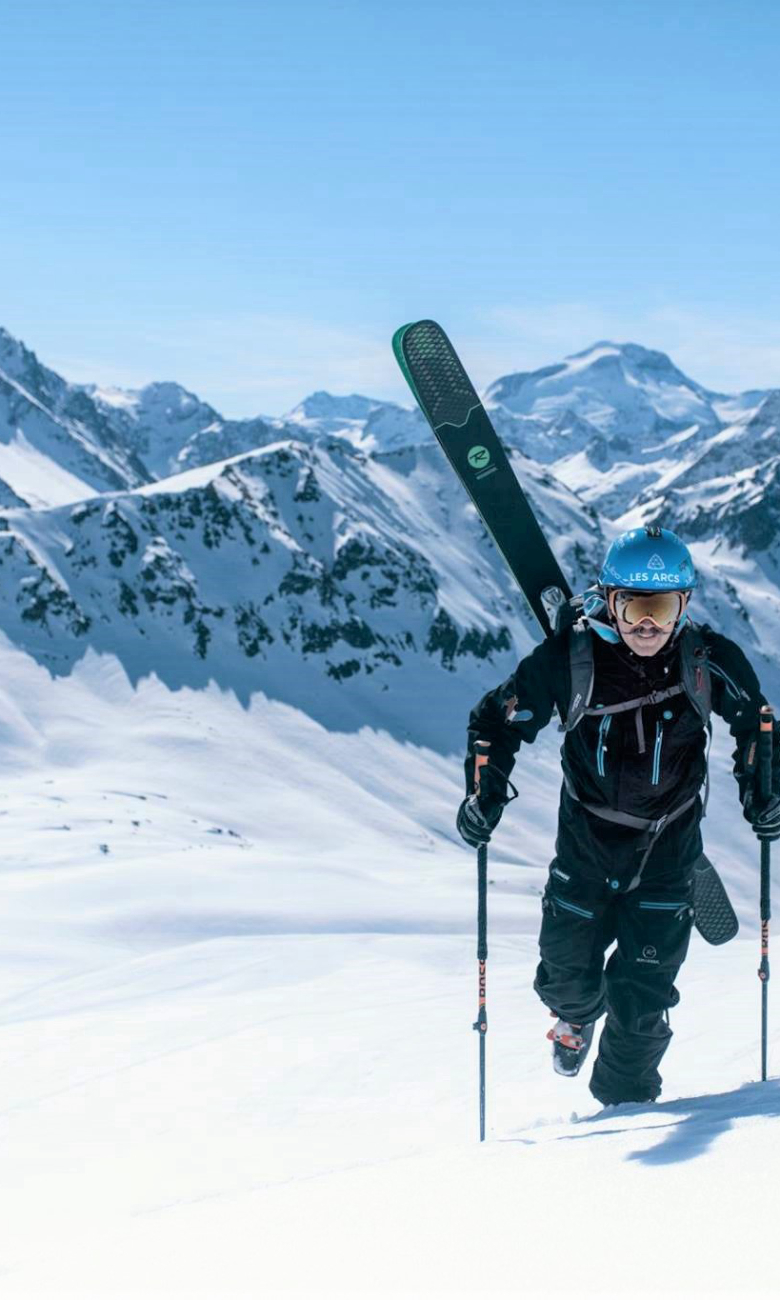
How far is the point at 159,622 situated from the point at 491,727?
138 meters

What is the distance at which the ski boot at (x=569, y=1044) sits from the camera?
6484 millimetres

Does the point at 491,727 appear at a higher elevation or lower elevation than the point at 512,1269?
higher

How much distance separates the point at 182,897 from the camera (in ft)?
105

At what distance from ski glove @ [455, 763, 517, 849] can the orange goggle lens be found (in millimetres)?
1118

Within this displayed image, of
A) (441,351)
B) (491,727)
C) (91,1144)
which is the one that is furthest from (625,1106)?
(441,351)

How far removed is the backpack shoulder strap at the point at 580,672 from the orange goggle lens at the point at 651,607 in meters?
0.26

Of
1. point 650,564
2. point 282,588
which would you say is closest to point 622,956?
point 650,564

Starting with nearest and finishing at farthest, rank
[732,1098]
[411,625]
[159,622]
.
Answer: [732,1098], [159,622], [411,625]

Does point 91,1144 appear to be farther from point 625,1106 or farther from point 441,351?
point 441,351

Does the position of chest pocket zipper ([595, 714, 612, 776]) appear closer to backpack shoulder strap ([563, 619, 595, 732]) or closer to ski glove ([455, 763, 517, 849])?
backpack shoulder strap ([563, 619, 595, 732])

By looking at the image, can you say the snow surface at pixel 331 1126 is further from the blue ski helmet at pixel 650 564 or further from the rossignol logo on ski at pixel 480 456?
the rossignol logo on ski at pixel 480 456

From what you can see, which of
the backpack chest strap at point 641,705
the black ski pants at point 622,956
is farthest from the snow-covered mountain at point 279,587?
the backpack chest strap at point 641,705

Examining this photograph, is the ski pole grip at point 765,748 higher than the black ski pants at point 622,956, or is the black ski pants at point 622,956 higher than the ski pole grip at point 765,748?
the ski pole grip at point 765,748

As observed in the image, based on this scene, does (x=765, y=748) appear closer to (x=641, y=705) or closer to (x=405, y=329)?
(x=641, y=705)
